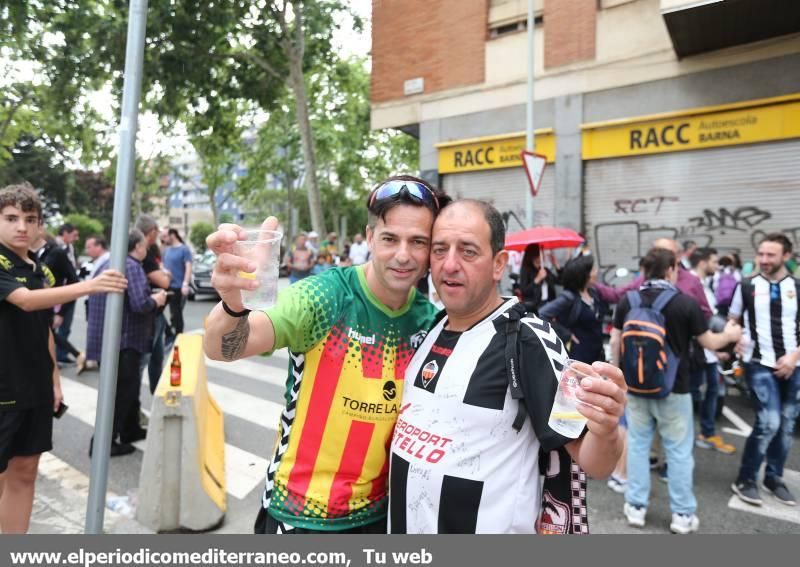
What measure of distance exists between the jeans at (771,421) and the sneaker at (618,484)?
0.93m

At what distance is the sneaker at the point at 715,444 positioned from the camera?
517 centimetres

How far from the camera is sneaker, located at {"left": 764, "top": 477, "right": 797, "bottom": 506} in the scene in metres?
4.16

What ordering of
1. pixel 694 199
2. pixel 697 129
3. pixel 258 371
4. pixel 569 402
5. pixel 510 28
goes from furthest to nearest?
pixel 510 28, pixel 694 199, pixel 697 129, pixel 258 371, pixel 569 402

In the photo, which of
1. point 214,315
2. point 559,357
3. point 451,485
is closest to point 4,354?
point 214,315

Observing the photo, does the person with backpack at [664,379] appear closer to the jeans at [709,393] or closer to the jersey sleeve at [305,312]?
the jeans at [709,393]

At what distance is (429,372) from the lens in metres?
1.70

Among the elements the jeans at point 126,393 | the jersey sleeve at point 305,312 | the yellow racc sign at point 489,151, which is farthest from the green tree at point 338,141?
the jersey sleeve at point 305,312

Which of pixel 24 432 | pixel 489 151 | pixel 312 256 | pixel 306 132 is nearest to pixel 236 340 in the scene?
pixel 24 432

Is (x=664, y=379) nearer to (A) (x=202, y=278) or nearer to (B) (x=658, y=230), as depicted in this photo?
(B) (x=658, y=230)

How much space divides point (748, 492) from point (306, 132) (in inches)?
542

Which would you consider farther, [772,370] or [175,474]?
[772,370]

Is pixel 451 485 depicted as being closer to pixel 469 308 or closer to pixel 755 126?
pixel 469 308

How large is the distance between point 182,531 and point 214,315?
271 centimetres

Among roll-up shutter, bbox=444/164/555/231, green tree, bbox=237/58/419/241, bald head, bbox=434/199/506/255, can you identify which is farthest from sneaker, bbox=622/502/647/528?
→ green tree, bbox=237/58/419/241
